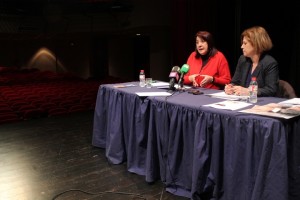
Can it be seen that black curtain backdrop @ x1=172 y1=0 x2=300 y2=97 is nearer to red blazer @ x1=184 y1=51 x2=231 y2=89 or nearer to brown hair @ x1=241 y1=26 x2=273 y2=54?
red blazer @ x1=184 y1=51 x2=231 y2=89

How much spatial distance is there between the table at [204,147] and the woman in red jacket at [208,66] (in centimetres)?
46

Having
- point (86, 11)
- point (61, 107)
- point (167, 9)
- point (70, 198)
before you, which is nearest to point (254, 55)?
point (70, 198)

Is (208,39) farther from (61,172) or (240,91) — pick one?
(61,172)

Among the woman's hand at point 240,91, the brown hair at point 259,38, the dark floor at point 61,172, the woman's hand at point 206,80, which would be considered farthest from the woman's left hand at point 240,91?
the dark floor at point 61,172

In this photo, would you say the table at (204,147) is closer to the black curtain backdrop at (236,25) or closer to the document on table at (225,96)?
the document on table at (225,96)

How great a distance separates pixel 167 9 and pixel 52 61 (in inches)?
279

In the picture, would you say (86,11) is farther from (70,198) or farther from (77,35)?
(70,198)

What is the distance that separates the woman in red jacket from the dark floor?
123 cm

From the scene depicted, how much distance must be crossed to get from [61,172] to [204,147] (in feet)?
5.27

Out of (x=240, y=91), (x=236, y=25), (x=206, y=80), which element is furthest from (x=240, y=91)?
(x=236, y=25)

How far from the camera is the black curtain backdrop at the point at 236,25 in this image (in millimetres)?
5227

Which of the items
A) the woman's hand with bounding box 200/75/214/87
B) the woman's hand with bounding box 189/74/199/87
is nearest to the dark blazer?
the woman's hand with bounding box 200/75/214/87

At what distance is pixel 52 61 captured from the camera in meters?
14.3

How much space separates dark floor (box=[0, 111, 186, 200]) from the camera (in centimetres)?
265
